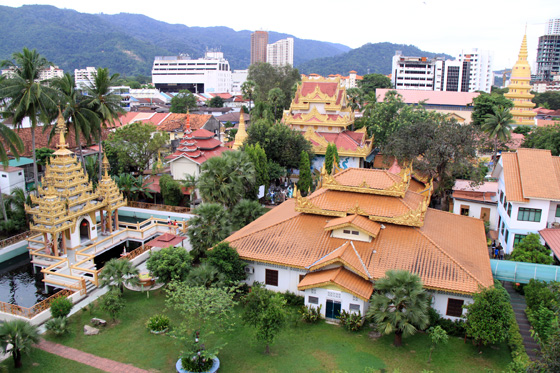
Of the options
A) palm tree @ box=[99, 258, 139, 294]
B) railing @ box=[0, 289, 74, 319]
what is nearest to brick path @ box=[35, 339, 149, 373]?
railing @ box=[0, 289, 74, 319]

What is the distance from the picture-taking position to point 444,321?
62.1 ft

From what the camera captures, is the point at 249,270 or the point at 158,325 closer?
the point at 158,325

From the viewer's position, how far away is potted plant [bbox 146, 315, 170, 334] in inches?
748

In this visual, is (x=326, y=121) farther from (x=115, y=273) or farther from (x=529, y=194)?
(x=115, y=273)

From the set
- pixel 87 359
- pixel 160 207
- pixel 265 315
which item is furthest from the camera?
pixel 160 207

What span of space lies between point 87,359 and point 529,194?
22972mm

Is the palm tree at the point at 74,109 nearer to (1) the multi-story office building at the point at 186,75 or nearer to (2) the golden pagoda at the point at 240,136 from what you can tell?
(2) the golden pagoda at the point at 240,136

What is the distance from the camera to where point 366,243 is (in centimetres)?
2138

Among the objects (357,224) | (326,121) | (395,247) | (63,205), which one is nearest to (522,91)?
(326,121)

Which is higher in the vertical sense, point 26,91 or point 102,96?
point 26,91

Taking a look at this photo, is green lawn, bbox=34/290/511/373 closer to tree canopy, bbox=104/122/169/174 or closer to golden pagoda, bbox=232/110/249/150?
tree canopy, bbox=104/122/169/174

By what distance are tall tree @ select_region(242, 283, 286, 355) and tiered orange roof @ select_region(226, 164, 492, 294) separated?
10.5 feet

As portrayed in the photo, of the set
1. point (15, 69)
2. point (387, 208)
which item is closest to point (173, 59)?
point (15, 69)

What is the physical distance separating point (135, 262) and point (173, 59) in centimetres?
15423
